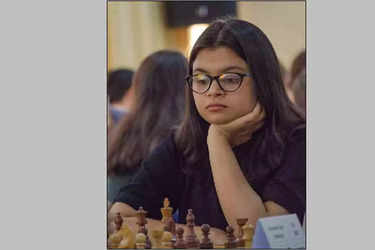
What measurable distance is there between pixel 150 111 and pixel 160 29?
394 millimetres

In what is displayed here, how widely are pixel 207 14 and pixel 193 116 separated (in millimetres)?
401

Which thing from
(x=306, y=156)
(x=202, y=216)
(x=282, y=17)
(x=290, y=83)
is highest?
(x=282, y=17)

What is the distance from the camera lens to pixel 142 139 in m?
3.34

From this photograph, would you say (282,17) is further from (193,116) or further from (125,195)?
(125,195)

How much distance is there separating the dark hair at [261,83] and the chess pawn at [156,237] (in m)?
0.29

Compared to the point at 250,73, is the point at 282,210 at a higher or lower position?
lower

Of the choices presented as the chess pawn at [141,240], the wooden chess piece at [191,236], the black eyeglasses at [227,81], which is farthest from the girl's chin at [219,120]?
the chess pawn at [141,240]

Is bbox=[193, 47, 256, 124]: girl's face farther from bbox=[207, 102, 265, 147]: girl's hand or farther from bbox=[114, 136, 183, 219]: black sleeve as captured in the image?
bbox=[114, 136, 183, 219]: black sleeve

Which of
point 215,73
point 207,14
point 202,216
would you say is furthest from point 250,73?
point 202,216

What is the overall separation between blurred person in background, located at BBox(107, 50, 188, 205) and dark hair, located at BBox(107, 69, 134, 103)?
1.1 inches

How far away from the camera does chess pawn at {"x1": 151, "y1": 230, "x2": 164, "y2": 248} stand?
314cm

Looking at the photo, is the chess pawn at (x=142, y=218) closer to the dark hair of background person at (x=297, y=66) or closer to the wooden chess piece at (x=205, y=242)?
the wooden chess piece at (x=205, y=242)

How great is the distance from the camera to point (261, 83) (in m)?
3.11

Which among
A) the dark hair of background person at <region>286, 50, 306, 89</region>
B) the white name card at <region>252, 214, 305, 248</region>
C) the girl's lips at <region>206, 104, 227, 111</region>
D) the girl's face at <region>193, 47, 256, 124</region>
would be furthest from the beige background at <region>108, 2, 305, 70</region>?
the white name card at <region>252, 214, 305, 248</region>
